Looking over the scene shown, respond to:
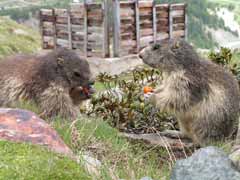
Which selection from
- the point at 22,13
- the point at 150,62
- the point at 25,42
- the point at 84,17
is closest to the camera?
the point at 150,62

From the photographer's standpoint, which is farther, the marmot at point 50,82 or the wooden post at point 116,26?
the wooden post at point 116,26

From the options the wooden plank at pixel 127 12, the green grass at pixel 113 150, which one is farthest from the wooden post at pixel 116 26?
the green grass at pixel 113 150

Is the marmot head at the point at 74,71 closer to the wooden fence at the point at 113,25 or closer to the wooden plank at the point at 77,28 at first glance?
the wooden fence at the point at 113,25

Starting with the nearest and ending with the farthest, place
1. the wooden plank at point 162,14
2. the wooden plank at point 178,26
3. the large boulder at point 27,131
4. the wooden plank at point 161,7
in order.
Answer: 1. the large boulder at point 27,131
2. the wooden plank at point 161,7
3. the wooden plank at point 162,14
4. the wooden plank at point 178,26

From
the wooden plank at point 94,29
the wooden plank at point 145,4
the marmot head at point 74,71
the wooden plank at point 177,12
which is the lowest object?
the wooden plank at point 94,29

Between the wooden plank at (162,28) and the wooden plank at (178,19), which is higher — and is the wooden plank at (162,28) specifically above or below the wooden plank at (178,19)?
below

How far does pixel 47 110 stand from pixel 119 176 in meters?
2.92

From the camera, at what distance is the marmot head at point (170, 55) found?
8031mm

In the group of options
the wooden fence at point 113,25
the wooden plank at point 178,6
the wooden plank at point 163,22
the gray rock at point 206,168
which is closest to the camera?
the gray rock at point 206,168

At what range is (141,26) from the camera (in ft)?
76.1

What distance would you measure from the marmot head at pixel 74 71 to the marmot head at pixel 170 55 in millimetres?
845

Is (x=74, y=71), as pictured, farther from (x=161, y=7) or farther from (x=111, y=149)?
(x=161, y=7)

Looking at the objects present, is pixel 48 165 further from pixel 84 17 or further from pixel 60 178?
pixel 84 17

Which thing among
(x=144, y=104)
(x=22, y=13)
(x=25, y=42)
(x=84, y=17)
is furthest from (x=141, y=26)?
(x=22, y=13)
